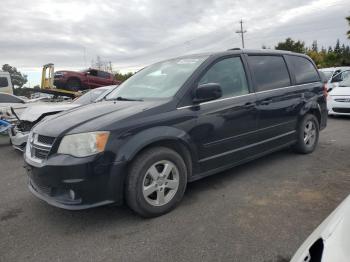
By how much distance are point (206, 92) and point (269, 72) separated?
64.1 inches

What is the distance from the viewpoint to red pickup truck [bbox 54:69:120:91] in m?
16.6

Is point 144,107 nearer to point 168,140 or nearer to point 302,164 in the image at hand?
point 168,140

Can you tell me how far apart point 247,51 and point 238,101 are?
35.5 inches

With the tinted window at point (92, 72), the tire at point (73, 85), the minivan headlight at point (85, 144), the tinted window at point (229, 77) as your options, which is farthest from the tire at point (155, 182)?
the tinted window at point (92, 72)

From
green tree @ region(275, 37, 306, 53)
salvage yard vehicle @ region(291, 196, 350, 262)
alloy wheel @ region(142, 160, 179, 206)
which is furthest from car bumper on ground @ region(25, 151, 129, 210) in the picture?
green tree @ region(275, 37, 306, 53)

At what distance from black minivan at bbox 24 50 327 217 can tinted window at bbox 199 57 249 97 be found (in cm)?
1

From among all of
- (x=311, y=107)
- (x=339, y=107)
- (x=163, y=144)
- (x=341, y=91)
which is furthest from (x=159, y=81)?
(x=341, y=91)

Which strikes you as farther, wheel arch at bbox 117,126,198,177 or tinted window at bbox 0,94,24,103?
tinted window at bbox 0,94,24,103

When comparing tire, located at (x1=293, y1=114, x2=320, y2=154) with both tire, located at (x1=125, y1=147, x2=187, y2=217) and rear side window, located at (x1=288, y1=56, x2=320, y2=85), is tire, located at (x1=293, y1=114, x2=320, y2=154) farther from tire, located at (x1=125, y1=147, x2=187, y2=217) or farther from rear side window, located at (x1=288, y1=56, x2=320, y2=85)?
tire, located at (x1=125, y1=147, x2=187, y2=217)

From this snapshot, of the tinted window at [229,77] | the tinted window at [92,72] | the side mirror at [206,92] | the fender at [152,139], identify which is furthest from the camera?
the tinted window at [92,72]

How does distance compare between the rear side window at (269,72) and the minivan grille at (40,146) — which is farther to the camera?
the rear side window at (269,72)

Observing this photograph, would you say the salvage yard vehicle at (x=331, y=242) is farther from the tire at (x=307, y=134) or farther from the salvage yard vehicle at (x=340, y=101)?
the salvage yard vehicle at (x=340, y=101)

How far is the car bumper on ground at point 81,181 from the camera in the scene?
9.76 feet

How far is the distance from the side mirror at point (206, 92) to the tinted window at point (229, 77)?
0.20 metres
